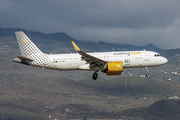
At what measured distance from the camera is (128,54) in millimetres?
68312

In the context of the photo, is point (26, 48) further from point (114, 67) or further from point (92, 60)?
point (114, 67)

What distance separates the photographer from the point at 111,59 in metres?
67.2

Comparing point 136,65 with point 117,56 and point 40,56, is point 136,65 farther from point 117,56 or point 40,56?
point 40,56

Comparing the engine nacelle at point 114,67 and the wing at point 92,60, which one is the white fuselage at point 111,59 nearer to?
the wing at point 92,60

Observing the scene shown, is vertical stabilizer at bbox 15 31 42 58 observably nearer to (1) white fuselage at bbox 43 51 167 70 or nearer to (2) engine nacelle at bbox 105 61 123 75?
(1) white fuselage at bbox 43 51 167 70

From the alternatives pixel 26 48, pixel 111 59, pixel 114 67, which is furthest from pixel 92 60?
pixel 26 48

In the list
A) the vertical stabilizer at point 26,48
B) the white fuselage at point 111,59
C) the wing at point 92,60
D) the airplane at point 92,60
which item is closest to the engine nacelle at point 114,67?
the airplane at point 92,60

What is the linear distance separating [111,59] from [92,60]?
16.5 feet

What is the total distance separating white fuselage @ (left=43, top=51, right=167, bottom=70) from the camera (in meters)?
67.5

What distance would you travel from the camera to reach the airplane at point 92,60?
6562 cm

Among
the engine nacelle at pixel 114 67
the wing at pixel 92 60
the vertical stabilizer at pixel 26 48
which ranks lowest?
the engine nacelle at pixel 114 67

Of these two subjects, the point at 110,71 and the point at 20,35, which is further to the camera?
the point at 20,35

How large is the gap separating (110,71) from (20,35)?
24433mm

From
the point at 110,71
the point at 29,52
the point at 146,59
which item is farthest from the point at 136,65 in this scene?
the point at 29,52
